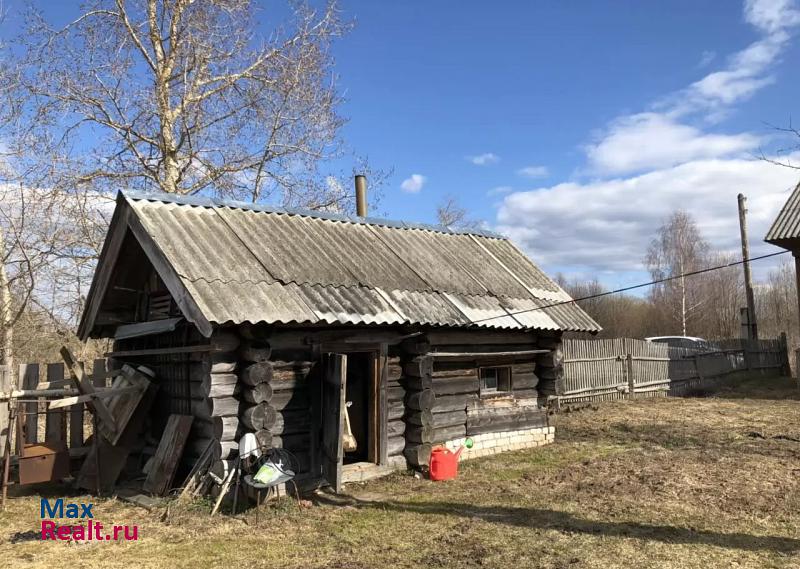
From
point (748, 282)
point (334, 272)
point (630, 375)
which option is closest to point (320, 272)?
point (334, 272)

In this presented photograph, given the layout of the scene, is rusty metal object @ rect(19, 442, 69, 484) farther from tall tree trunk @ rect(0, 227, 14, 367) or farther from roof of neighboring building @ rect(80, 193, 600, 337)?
tall tree trunk @ rect(0, 227, 14, 367)

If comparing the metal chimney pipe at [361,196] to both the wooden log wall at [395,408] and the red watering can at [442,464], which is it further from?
the red watering can at [442,464]

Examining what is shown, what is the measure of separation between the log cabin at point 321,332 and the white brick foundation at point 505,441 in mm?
37

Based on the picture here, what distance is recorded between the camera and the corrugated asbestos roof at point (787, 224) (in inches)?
692

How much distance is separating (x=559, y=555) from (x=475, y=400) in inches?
198

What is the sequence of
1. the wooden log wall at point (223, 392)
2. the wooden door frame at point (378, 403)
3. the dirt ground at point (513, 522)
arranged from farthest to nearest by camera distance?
the wooden door frame at point (378, 403) → the wooden log wall at point (223, 392) → the dirt ground at point (513, 522)

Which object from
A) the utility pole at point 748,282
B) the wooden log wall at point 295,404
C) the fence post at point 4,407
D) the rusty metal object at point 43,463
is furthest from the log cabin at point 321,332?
the utility pole at point 748,282

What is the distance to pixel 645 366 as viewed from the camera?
64.7 feet

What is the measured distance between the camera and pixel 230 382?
7957 mm

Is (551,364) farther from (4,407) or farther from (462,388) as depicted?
(4,407)

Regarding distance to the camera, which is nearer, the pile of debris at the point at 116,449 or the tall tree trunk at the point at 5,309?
the pile of debris at the point at 116,449

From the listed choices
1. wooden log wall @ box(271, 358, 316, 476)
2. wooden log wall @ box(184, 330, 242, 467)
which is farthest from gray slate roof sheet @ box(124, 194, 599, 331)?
wooden log wall @ box(271, 358, 316, 476)

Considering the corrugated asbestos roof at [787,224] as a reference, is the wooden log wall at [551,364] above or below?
below

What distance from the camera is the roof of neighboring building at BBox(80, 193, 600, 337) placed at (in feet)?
26.3
